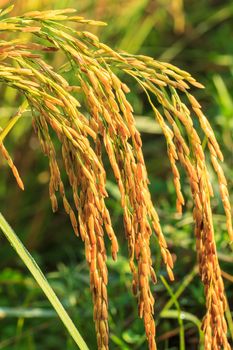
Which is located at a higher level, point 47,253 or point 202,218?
point 202,218

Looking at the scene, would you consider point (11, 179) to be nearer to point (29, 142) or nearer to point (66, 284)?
point (29, 142)

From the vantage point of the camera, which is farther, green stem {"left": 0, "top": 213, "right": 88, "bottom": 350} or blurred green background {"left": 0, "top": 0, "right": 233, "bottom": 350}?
blurred green background {"left": 0, "top": 0, "right": 233, "bottom": 350}

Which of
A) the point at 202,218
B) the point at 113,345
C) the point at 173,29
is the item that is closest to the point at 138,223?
the point at 202,218

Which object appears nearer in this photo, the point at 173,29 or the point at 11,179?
the point at 11,179

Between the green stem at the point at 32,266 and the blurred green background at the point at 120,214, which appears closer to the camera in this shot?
the green stem at the point at 32,266

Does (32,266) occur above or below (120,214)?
above

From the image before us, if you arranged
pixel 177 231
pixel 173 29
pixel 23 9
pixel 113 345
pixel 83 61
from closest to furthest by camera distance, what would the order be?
pixel 83 61 < pixel 113 345 < pixel 177 231 < pixel 23 9 < pixel 173 29

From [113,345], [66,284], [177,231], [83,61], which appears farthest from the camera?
[66,284]

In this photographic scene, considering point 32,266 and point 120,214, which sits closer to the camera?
point 32,266
